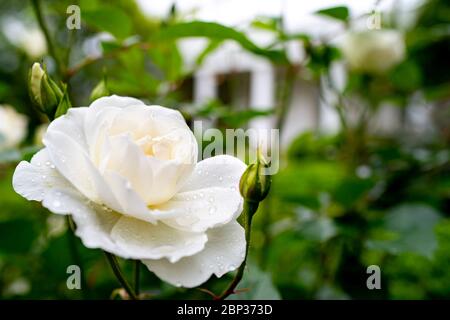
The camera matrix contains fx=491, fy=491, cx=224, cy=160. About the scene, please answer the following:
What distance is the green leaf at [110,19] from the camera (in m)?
0.54

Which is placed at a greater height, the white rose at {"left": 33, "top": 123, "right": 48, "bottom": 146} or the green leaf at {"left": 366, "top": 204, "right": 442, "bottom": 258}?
the white rose at {"left": 33, "top": 123, "right": 48, "bottom": 146}

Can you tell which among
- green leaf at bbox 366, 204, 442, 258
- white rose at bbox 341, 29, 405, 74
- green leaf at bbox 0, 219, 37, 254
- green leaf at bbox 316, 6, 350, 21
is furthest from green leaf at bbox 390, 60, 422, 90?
green leaf at bbox 0, 219, 37, 254

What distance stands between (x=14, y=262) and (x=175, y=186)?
553mm

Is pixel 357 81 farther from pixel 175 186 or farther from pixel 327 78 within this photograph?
pixel 175 186

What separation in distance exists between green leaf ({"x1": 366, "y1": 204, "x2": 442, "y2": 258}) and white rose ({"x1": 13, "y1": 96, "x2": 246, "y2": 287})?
32 cm

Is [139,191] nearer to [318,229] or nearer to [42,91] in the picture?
[42,91]

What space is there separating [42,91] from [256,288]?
240mm

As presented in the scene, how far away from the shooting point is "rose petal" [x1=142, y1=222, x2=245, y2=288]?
0.87 feet

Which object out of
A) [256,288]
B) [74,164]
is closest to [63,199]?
[74,164]

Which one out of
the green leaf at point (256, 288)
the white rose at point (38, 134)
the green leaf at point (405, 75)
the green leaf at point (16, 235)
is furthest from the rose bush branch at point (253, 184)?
the green leaf at point (405, 75)

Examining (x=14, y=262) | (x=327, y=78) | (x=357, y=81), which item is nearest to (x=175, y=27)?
(x=327, y=78)

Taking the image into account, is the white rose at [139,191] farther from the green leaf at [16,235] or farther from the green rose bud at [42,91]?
the green leaf at [16,235]

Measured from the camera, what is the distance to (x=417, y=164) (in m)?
0.81

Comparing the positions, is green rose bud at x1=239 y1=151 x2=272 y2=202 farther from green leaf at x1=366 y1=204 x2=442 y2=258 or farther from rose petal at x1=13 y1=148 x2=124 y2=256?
green leaf at x1=366 y1=204 x2=442 y2=258
